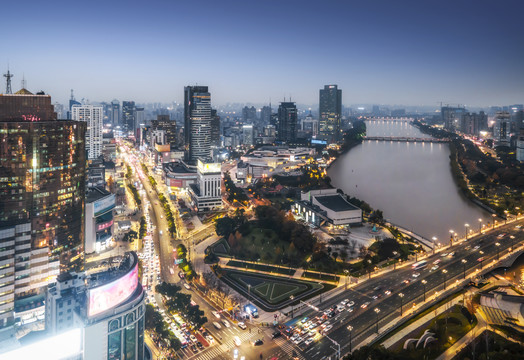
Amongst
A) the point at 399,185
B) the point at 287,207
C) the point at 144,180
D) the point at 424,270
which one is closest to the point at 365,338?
the point at 424,270

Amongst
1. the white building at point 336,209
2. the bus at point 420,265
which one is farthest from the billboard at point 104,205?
the bus at point 420,265

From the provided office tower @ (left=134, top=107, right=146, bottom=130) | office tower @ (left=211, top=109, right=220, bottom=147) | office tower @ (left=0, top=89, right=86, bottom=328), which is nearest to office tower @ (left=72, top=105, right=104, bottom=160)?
office tower @ (left=211, top=109, right=220, bottom=147)

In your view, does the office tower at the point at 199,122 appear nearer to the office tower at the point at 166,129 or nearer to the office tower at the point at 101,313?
the office tower at the point at 166,129

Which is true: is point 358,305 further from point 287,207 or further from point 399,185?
point 399,185

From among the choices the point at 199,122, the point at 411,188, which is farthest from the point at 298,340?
the point at 199,122

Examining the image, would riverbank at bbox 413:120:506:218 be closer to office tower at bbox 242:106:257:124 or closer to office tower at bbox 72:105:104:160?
office tower at bbox 72:105:104:160
